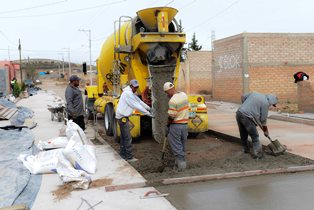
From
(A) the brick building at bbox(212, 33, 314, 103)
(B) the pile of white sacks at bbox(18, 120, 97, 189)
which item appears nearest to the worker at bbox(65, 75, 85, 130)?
(B) the pile of white sacks at bbox(18, 120, 97, 189)

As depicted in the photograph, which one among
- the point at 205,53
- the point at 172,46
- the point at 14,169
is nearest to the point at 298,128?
the point at 172,46

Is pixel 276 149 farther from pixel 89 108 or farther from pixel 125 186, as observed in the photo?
pixel 89 108

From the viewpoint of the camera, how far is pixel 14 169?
6.89 meters

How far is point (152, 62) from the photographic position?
947 centimetres

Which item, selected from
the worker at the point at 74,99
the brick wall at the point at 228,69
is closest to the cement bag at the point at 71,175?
the worker at the point at 74,99

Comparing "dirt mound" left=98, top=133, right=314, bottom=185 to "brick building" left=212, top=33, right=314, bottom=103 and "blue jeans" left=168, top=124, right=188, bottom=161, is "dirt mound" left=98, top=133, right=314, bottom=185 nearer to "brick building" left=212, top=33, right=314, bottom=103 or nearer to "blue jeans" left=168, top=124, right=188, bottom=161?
"blue jeans" left=168, top=124, right=188, bottom=161

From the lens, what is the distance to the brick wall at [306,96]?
14.9 meters

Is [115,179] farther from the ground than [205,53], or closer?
closer

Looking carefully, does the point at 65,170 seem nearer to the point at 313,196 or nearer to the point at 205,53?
the point at 313,196

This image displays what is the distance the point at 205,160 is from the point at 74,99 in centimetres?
373

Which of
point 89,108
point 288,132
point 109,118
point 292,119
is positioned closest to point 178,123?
point 109,118

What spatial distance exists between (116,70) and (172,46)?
2121mm

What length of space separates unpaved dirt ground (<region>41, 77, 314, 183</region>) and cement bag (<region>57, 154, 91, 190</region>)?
1082 millimetres

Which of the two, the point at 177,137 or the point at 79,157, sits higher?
the point at 177,137
